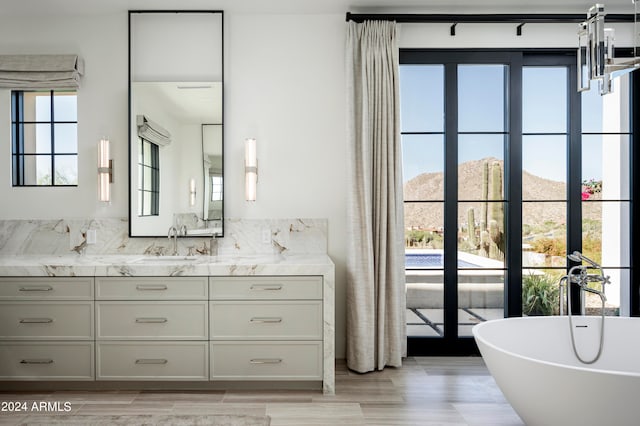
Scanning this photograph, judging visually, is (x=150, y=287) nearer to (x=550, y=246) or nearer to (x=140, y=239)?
(x=140, y=239)

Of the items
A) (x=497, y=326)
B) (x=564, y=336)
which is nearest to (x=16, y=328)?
(x=497, y=326)

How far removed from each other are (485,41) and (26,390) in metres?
4.22

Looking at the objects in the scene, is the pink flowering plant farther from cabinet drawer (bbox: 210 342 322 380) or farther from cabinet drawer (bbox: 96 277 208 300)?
cabinet drawer (bbox: 96 277 208 300)

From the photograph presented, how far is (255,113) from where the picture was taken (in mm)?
3498

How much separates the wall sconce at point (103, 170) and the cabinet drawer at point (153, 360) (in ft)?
3.73

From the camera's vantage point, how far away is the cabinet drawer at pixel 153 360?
114 inches

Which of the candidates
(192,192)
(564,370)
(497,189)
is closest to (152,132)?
(192,192)

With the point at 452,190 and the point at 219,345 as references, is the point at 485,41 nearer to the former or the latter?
the point at 452,190

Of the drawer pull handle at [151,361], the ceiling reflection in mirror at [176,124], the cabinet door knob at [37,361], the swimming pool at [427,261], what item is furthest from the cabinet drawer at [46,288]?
the swimming pool at [427,261]

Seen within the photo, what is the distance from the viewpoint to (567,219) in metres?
3.58

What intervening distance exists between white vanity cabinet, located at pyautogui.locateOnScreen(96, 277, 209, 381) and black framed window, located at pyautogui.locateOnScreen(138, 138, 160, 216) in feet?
2.35

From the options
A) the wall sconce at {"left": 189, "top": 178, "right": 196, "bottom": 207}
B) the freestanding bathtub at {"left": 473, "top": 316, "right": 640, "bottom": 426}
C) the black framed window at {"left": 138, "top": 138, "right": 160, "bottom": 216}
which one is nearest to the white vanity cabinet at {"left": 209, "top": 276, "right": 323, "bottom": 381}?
the wall sconce at {"left": 189, "top": 178, "right": 196, "bottom": 207}

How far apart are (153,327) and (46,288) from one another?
752 millimetres

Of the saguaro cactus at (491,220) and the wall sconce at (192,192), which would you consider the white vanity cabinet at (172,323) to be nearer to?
the wall sconce at (192,192)
